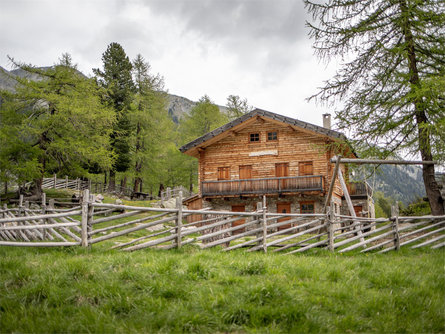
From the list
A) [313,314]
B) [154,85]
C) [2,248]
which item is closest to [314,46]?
[313,314]

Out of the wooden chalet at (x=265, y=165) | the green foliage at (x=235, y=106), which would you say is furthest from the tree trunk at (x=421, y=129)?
the green foliage at (x=235, y=106)

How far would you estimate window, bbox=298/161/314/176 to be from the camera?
23888 millimetres

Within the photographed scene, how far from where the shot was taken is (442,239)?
11570 mm

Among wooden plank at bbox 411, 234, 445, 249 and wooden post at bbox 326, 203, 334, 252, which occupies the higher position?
wooden post at bbox 326, 203, 334, 252

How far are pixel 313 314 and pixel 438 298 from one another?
235 centimetres

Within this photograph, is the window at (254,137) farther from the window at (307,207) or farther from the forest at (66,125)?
the forest at (66,125)

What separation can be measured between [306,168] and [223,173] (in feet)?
20.5

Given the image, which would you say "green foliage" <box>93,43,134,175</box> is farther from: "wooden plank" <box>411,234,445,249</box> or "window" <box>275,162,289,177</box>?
"wooden plank" <box>411,234,445,249</box>

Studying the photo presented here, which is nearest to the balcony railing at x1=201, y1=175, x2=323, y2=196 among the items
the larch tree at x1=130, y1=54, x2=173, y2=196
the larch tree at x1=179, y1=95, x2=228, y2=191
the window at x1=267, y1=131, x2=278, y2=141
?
the window at x1=267, y1=131, x2=278, y2=141

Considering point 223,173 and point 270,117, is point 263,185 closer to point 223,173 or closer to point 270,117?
point 223,173

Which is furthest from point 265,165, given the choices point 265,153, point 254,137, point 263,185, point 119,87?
point 119,87

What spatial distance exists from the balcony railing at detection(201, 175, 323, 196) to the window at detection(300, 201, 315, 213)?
1827 mm

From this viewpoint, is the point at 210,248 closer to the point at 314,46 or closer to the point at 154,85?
the point at 314,46

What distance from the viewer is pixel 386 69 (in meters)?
12.8
